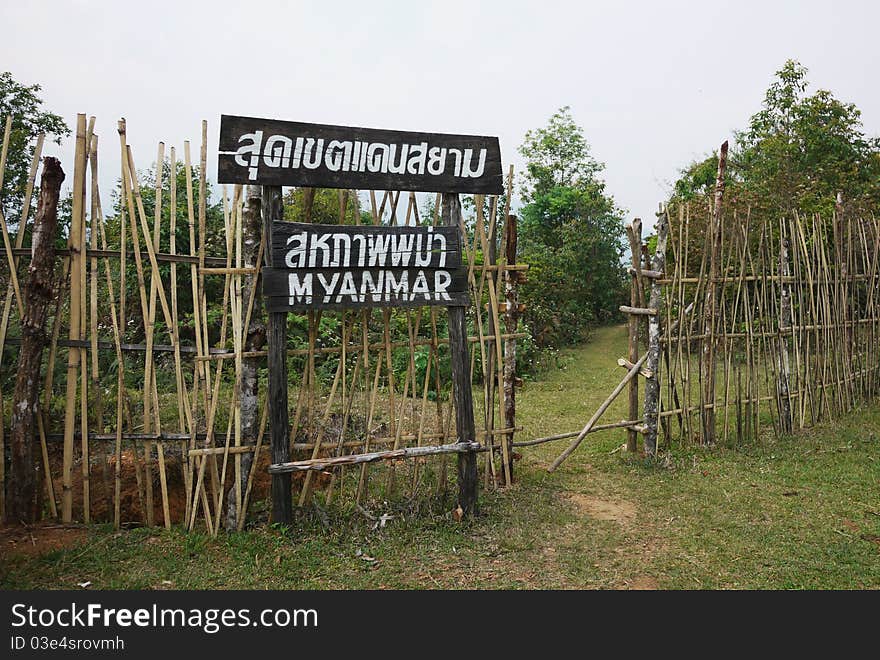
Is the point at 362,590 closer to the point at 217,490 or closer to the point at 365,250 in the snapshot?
the point at 217,490

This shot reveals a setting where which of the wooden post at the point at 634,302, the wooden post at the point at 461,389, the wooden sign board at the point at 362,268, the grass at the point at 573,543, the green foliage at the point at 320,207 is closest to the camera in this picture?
the grass at the point at 573,543

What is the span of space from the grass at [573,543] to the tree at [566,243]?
312 inches

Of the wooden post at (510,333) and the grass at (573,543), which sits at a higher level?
the wooden post at (510,333)

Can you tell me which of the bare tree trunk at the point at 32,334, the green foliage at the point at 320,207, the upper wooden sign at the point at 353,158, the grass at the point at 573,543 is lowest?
the grass at the point at 573,543

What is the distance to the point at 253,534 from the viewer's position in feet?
14.3

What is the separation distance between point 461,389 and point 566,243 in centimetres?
1298

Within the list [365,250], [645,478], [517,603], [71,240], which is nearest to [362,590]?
[517,603]

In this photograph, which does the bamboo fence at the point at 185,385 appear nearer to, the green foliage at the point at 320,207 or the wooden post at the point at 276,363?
the wooden post at the point at 276,363

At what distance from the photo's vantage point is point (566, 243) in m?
17.1

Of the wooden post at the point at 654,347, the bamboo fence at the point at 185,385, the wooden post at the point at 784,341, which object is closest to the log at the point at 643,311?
the wooden post at the point at 654,347

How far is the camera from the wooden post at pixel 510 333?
5.42 m

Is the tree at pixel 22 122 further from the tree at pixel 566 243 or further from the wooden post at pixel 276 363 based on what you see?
the tree at pixel 566 243

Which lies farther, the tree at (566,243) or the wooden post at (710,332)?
the tree at (566,243)

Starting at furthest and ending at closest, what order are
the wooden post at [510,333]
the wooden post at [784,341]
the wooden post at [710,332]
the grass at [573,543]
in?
the wooden post at [784,341]
the wooden post at [710,332]
the wooden post at [510,333]
the grass at [573,543]
